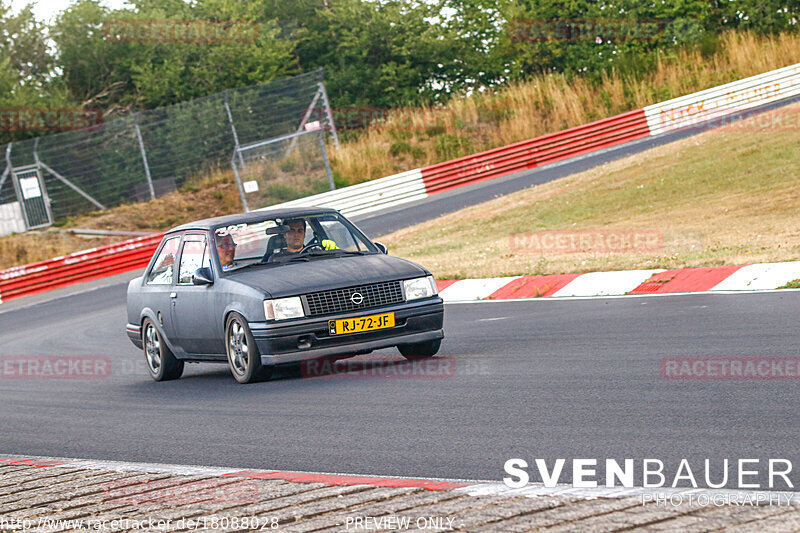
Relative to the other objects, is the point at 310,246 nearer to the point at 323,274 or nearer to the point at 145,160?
the point at 323,274

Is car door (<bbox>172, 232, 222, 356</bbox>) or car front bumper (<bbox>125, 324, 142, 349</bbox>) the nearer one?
car door (<bbox>172, 232, 222, 356</bbox>)

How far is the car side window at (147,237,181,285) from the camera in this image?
10.9 m

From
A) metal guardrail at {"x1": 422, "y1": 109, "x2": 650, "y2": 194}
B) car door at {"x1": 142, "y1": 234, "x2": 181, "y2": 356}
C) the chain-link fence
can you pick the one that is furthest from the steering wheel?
metal guardrail at {"x1": 422, "y1": 109, "x2": 650, "y2": 194}

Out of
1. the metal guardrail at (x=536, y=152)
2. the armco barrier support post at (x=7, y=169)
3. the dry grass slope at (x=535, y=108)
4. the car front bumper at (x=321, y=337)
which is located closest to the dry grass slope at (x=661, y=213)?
the car front bumper at (x=321, y=337)

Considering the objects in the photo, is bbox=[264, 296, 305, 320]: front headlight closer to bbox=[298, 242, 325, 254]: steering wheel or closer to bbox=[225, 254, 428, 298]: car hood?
bbox=[225, 254, 428, 298]: car hood

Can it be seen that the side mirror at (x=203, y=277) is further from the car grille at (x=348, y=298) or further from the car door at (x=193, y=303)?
the car grille at (x=348, y=298)

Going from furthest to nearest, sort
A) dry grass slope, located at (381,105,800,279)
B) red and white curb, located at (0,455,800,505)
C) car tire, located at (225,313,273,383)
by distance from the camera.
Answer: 1. dry grass slope, located at (381,105,800,279)
2. car tire, located at (225,313,273,383)
3. red and white curb, located at (0,455,800,505)

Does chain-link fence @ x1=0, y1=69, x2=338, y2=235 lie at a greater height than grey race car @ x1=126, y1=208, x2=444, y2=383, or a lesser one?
greater

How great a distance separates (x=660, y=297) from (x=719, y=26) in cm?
3727

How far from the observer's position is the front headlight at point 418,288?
9.53 metres

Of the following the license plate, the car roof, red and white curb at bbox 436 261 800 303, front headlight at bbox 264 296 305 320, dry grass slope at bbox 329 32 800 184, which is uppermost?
dry grass slope at bbox 329 32 800 184

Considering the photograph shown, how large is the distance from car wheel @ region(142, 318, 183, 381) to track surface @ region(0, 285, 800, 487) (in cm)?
16

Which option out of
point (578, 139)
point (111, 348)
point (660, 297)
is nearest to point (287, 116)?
point (578, 139)

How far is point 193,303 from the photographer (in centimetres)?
1021
